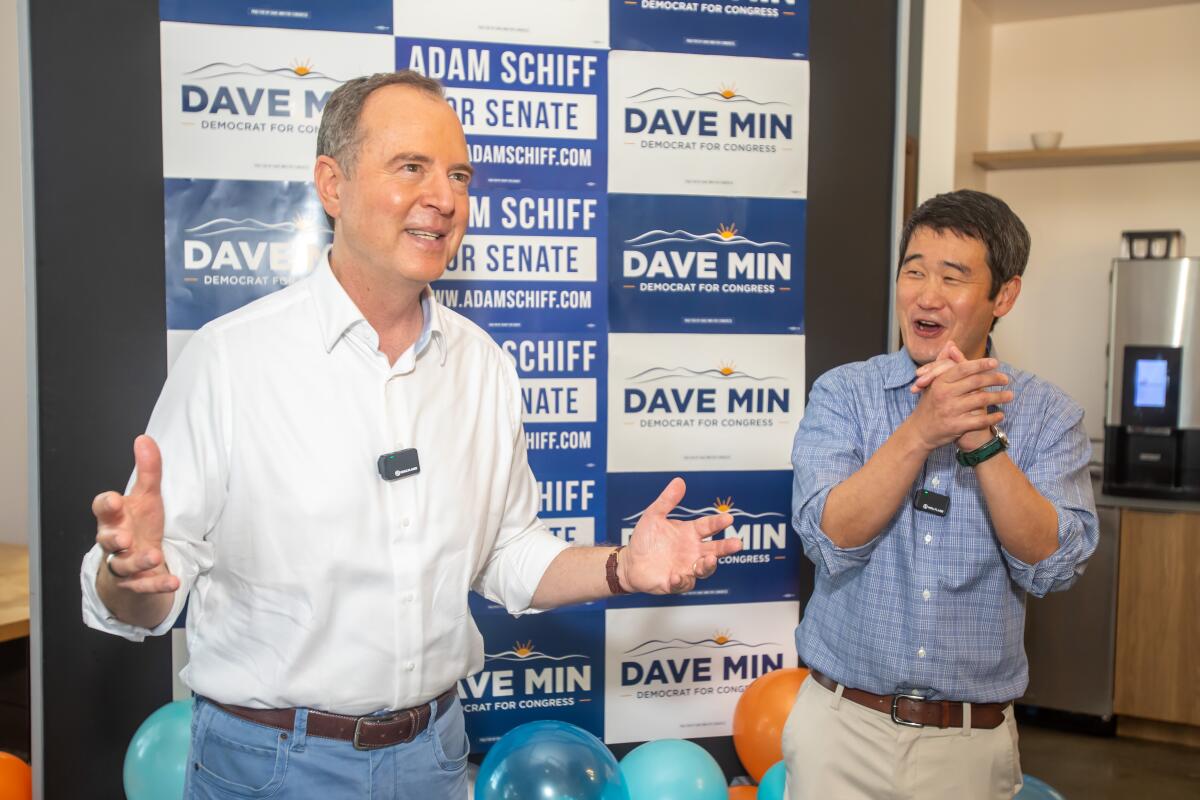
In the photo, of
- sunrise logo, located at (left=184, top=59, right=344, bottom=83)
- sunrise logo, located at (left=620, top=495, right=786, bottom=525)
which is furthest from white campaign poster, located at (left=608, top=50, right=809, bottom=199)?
sunrise logo, located at (left=620, top=495, right=786, bottom=525)

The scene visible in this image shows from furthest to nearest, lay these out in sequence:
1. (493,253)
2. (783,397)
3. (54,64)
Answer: (783,397), (493,253), (54,64)

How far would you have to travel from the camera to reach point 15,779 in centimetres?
251

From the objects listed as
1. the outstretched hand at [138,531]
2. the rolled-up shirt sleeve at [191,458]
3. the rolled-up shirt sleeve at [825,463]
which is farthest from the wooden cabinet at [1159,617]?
the outstretched hand at [138,531]

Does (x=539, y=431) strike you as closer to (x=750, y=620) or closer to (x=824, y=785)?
(x=750, y=620)

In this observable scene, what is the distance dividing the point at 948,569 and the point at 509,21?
1.80 meters

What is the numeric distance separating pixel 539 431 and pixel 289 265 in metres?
0.81

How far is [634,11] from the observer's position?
104 inches

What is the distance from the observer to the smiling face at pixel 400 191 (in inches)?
63.1

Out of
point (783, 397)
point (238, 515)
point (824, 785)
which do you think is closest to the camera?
point (238, 515)

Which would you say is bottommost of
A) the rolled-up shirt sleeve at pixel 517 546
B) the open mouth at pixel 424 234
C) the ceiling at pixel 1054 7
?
the rolled-up shirt sleeve at pixel 517 546

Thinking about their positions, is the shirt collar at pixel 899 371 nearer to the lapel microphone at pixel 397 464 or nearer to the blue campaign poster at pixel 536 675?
the lapel microphone at pixel 397 464

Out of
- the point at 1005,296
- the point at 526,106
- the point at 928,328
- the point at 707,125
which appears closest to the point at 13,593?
the point at 526,106

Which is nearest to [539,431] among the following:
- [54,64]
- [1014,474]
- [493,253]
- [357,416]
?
[493,253]

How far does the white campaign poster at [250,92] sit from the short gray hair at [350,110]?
901 mm
